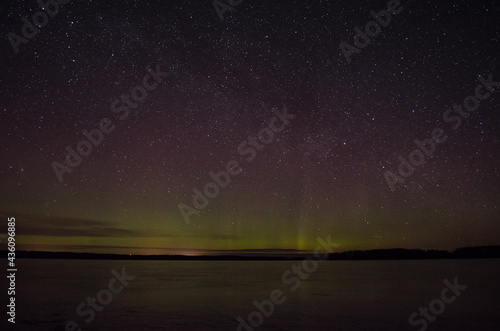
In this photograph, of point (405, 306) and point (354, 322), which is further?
point (405, 306)

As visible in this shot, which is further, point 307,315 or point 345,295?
point 345,295

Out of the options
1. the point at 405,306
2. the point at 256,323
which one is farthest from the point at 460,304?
the point at 256,323

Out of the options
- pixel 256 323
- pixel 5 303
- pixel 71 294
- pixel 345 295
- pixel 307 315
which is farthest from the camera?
pixel 345 295

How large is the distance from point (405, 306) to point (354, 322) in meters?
5.90

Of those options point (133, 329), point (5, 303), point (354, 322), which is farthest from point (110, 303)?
point (354, 322)

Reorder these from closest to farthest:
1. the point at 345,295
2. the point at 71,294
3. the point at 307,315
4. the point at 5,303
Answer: the point at 307,315
the point at 5,303
the point at 71,294
the point at 345,295

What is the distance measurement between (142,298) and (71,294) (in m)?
4.20

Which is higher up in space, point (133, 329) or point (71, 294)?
point (71, 294)

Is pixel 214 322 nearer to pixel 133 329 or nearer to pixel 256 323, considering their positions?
pixel 256 323

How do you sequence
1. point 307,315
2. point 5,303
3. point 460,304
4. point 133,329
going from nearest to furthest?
point 133,329 < point 307,315 < point 5,303 < point 460,304

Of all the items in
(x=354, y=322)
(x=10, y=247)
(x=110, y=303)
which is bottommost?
(x=354, y=322)

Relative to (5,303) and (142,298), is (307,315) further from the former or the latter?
(5,303)

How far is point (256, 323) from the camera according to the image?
619 inches

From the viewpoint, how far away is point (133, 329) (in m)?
14.4
